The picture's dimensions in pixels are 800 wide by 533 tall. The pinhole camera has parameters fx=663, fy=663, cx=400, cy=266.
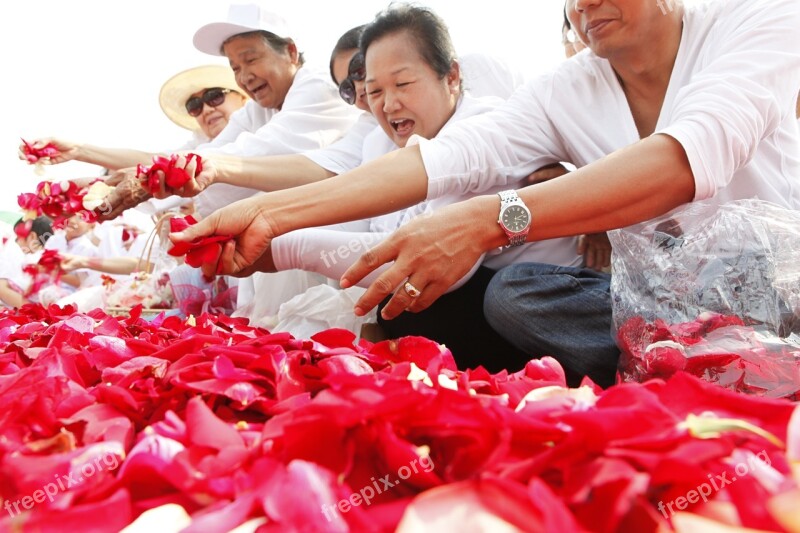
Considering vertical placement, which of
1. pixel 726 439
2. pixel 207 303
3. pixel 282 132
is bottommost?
pixel 207 303

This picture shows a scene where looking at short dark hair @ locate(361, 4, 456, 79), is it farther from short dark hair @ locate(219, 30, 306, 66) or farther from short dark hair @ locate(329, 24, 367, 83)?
short dark hair @ locate(219, 30, 306, 66)

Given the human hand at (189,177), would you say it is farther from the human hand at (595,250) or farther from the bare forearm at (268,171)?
the human hand at (595,250)

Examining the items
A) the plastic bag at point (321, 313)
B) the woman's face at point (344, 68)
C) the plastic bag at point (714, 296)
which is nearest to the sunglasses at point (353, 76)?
the woman's face at point (344, 68)

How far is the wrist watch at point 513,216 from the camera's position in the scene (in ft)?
3.33

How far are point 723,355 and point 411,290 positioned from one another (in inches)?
17.1

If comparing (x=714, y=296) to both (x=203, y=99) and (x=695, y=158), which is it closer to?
(x=695, y=158)

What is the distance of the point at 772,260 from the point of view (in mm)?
896

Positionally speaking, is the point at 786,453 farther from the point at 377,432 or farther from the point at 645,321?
the point at 645,321

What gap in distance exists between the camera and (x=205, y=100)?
313cm

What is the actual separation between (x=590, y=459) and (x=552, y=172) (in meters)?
1.14

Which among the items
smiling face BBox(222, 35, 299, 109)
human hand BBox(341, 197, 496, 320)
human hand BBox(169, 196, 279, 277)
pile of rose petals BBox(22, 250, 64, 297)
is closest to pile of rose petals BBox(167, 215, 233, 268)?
human hand BBox(169, 196, 279, 277)

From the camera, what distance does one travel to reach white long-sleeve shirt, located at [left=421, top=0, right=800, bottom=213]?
3.35 ft

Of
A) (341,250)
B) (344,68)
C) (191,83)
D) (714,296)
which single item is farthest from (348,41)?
(714,296)

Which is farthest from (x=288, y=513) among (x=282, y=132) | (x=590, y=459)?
(x=282, y=132)
